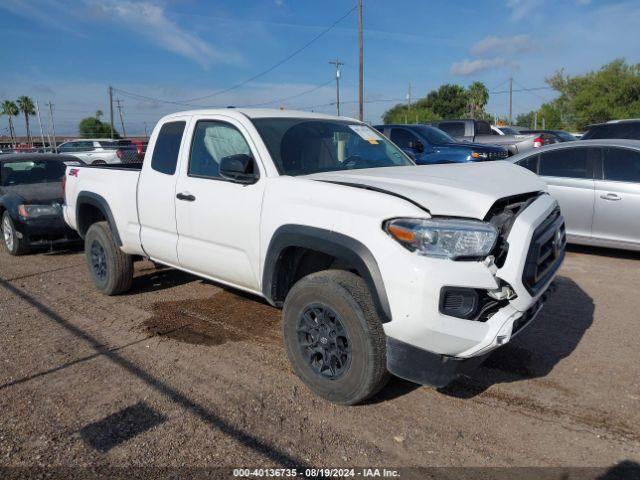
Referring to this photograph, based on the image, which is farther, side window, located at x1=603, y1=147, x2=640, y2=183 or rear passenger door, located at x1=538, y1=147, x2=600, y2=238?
rear passenger door, located at x1=538, y1=147, x2=600, y2=238

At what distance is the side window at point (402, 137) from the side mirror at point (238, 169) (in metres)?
8.78

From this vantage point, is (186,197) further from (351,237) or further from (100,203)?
(351,237)

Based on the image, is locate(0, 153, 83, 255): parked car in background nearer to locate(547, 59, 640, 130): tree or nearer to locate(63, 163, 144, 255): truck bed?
locate(63, 163, 144, 255): truck bed

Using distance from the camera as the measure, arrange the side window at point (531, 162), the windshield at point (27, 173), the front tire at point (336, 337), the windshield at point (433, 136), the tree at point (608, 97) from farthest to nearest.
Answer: the tree at point (608, 97) → the windshield at point (433, 136) → the windshield at point (27, 173) → the side window at point (531, 162) → the front tire at point (336, 337)

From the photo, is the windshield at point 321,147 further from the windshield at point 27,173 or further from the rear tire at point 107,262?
the windshield at point 27,173

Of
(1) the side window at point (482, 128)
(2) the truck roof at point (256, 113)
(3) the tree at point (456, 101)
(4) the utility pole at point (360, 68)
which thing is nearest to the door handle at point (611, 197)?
(2) the truck roof at point (256, 113)

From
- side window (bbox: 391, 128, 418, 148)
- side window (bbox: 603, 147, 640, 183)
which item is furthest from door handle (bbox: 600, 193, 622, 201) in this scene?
side window (bbox: 391, 128, 418, 148)

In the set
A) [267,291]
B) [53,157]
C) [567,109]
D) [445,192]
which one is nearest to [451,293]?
[445,192]

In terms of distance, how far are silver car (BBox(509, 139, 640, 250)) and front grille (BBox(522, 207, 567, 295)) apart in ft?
11.3

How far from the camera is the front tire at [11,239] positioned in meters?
8.09

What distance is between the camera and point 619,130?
10945mm

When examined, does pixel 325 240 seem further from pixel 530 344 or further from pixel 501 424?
Result: pixel 530 344

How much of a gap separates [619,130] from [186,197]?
10.1m

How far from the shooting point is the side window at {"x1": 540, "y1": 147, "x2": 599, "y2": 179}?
23.4 ft
